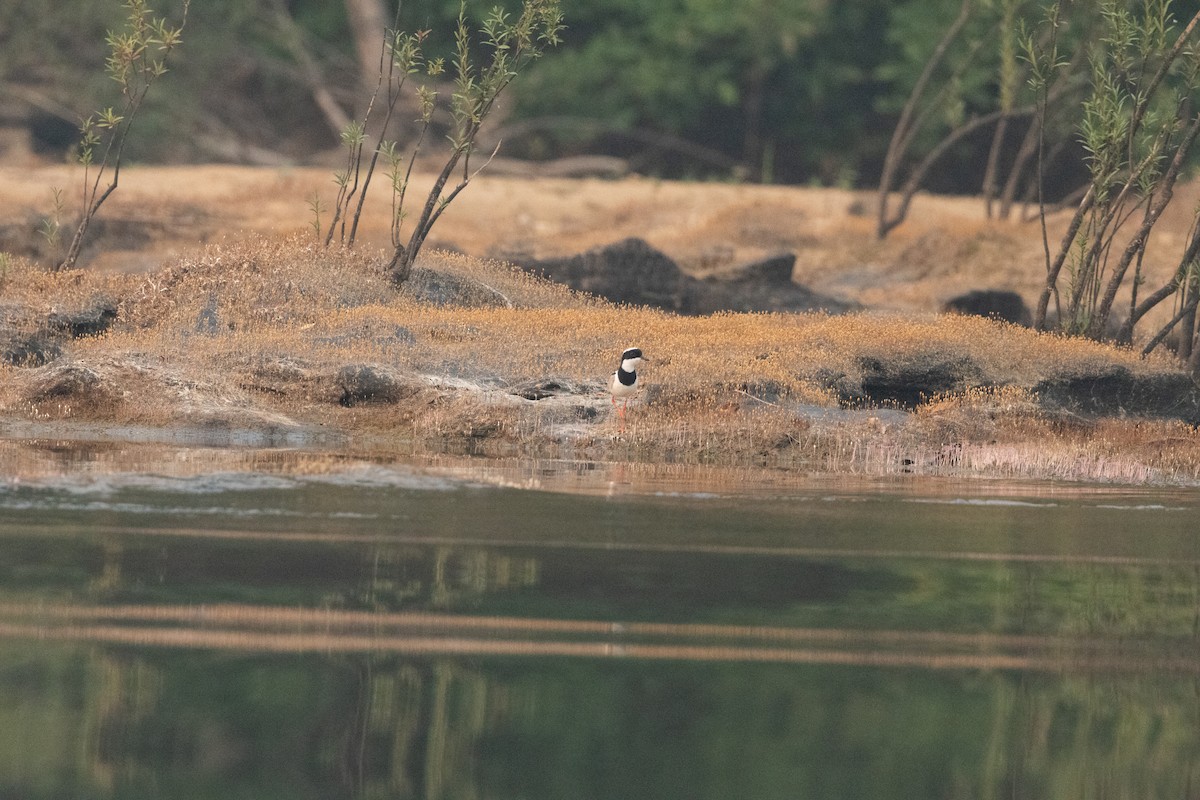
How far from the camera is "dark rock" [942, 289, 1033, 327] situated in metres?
27.5

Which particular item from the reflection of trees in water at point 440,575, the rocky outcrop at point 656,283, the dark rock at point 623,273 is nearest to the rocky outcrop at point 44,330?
the rocky outcrop at point 656,283

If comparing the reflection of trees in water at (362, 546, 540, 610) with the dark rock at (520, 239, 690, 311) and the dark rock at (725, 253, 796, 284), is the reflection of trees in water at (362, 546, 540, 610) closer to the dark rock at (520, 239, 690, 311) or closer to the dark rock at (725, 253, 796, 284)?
the dark rock at (520, 239, 690, 311)

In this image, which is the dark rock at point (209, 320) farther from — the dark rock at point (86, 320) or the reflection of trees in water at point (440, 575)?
the reflection of trees in water at point (440, 575)

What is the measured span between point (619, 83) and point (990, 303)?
17.8 m

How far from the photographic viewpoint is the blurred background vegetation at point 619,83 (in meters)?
40.4

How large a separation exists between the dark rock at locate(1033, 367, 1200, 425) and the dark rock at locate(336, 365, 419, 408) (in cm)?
670

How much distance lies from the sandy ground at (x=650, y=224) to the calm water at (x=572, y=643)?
15685 mm

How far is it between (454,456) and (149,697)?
8.94m

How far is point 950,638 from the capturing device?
32.2 feet

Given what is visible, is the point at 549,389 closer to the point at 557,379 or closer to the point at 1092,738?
the point at 557,379

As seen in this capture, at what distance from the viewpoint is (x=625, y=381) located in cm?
1794

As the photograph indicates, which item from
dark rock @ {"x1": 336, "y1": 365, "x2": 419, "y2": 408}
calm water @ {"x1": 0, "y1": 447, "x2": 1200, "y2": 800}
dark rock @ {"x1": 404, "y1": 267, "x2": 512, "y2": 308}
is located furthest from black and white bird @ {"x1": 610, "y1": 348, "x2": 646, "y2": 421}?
dark rock @ {"x1": 404, "y1": 267, "x2": 512, "y2": 308}

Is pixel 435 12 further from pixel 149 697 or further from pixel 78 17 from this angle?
pixel 149 697

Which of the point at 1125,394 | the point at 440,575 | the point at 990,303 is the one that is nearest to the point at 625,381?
the point at 1125,394
